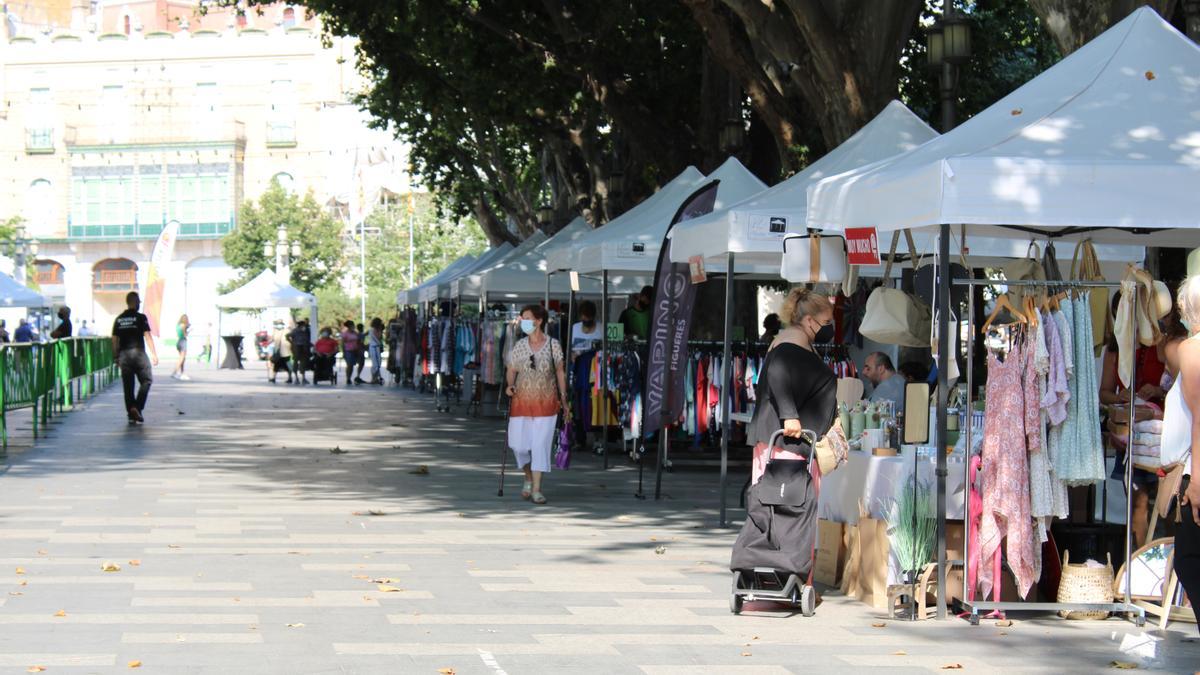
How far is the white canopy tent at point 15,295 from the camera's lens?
31.2m

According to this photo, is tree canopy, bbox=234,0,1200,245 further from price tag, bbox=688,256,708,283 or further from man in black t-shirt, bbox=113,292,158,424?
man in black t-shirt, bbox=113,292,158,424

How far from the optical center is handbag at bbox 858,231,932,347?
10.7m

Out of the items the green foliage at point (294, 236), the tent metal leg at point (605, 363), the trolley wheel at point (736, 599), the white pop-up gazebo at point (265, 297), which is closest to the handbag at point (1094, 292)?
the trolley wheel at point (736, 599)

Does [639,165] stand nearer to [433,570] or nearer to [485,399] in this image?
[485,399]

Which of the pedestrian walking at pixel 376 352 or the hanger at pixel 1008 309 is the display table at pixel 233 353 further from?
the hanger at pixel 1008 309

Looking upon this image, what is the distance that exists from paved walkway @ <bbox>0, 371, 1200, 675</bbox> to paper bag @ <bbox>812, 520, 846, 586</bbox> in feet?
0.99

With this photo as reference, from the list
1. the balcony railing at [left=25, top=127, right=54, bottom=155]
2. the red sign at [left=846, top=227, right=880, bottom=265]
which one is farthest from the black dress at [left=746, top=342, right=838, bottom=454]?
the balcony railing at [left=25, top=127, right=54, bottom=155]

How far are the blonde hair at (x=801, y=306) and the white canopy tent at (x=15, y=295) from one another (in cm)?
2429

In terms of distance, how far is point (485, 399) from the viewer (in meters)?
28.8

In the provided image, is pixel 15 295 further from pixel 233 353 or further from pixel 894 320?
pixel 894 320

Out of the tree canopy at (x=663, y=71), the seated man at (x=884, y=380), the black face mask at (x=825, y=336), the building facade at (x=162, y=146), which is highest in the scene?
the building facade at (x=162, y=146)

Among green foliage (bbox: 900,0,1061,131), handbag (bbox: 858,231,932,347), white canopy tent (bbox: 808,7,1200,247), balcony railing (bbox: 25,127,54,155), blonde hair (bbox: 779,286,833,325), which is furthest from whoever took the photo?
balcony railing (bbox: 25,127,54,155)

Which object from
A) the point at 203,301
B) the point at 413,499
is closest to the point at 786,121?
the point at 413,499

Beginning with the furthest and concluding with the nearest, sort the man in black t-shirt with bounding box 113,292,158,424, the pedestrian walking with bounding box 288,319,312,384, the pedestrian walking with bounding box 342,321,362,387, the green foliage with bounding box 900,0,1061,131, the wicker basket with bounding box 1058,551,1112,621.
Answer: the pedestrian walking with bounding box 342,321,362,387
the pedestrian walking with bounding box 288,319,312,384
the green foliage with bounding box 900,0,1061,131
the man in black t-shirt with bounding box 113,292,158,424
the wicker basket with bounding box 1058,551,1112,621
